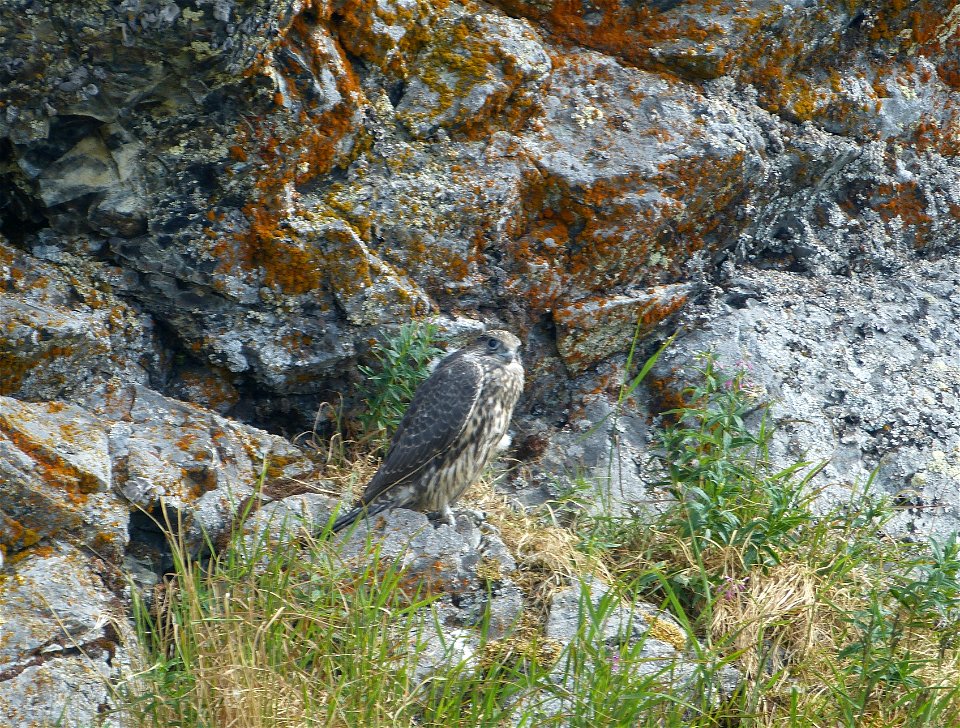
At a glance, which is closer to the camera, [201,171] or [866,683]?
[866,683]

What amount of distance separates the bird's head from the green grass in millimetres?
692

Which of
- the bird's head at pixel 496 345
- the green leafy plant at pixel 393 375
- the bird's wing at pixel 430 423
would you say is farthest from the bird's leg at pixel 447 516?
the bird's head at pixel 496 345

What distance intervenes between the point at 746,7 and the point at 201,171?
2.65 m

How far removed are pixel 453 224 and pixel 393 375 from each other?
0.72 metres

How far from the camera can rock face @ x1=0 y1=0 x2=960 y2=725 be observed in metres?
3.39

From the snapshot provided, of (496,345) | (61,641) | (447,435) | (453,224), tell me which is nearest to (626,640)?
(447,435)

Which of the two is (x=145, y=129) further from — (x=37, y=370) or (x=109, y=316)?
(x=37, y=370)

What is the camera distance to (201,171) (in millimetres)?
3701

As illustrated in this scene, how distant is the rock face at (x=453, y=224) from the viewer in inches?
133

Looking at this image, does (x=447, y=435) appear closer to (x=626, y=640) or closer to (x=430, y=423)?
(x=430, y=423)

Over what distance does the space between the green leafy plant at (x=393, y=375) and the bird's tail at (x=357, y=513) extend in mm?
332

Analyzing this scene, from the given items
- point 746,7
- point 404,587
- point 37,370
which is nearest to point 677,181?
point 746,7

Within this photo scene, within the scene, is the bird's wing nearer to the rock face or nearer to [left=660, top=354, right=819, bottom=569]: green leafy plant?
the rock face

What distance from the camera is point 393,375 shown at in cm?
402
